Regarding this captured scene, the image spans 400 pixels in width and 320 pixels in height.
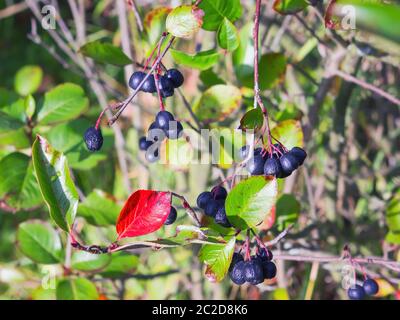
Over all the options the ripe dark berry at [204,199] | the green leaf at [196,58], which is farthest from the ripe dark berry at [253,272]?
the green leaf at [196,58]

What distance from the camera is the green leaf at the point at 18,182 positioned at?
3.05ft

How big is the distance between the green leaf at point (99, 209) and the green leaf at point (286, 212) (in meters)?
0.33

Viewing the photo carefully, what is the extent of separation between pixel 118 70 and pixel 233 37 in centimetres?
161

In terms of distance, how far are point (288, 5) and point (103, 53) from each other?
0.30 meters

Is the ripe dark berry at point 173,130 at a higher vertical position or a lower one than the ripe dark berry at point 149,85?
lower

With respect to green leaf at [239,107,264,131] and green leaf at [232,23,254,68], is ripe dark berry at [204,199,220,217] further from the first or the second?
green leaf at [232,23,254,68]

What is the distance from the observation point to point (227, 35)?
77 cm

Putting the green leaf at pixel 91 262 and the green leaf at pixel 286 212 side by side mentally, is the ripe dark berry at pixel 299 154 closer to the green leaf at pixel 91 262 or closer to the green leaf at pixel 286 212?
the green leaf at pixel 286 212

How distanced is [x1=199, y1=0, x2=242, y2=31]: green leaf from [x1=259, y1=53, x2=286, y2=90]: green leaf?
0.55 feet

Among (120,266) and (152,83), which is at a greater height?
(152,83)

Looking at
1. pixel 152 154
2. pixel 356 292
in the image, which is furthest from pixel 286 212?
pixel 152 154

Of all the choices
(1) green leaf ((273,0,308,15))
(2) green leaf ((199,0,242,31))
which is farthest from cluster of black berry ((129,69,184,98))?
(1) green leaf ((273,0,308,15))

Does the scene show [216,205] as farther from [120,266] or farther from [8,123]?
[8,123]
